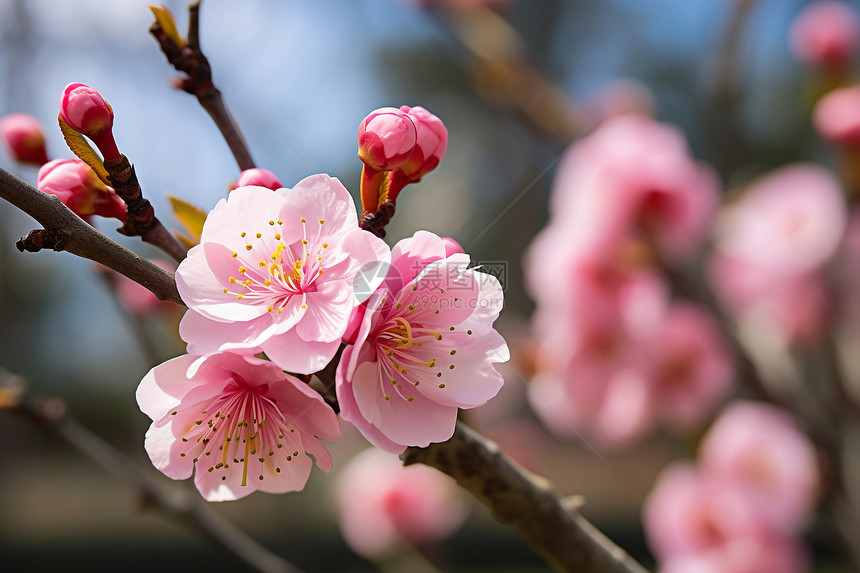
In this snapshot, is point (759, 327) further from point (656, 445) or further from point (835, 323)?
point (656, 445)

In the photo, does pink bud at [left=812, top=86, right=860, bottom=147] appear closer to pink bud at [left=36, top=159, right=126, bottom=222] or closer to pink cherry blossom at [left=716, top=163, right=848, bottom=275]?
pink cherry blossom at [left=716, top=163, right=848, bottom=275]

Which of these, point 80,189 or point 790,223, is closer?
point 80,189

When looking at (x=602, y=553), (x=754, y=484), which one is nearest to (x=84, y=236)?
(x=602, y=553)

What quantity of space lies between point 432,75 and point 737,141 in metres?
7.91

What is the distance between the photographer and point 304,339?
410 mm

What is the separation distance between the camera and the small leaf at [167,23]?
0.51m

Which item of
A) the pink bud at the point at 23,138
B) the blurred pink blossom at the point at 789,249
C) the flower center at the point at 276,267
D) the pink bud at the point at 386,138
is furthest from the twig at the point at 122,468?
the blurred pink blossom at the point at 789,249

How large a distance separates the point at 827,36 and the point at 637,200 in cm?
63

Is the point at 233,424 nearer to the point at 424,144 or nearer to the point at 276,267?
the point at 276,267

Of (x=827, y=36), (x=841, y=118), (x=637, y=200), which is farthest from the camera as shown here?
(x=827, y=36)

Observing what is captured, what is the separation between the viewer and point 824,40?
5.05ft

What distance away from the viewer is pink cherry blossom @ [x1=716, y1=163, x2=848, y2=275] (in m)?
1.33

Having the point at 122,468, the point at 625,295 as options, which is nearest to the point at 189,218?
the point at 122,468

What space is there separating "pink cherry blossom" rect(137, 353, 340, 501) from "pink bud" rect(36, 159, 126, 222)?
0.47ft
